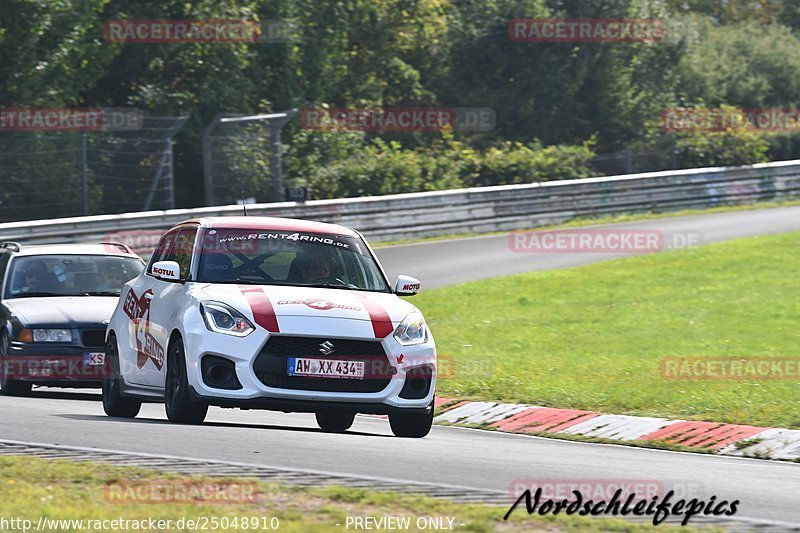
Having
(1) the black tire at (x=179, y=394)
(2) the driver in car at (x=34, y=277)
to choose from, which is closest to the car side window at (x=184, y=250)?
(1) the black tire at (x=179, y=394)

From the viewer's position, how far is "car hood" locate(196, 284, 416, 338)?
10250 mm

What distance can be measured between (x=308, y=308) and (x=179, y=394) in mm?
1166

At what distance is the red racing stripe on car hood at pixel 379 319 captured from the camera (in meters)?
10.4

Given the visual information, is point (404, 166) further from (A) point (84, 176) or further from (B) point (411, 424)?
(B) point (411, 424)

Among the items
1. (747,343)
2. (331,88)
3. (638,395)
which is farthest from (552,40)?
(638,395)

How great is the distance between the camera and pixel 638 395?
1362cm

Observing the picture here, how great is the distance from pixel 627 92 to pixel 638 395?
97.9 feet

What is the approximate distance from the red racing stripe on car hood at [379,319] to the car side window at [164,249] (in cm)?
216

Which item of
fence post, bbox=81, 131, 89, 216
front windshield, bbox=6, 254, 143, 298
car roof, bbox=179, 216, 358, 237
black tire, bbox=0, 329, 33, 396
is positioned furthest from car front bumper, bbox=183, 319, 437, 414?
fence post, bbox=81, 131, 89, 216

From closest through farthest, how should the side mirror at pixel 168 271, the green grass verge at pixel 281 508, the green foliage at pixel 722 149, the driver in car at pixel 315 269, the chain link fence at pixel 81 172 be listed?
the green grass verge at pixel 281 508, the side mirror at pixel 168 271, the driver in car at pixel 315 269, the chain link fence at pixel 81 172, the green foliage at pixel 722 149

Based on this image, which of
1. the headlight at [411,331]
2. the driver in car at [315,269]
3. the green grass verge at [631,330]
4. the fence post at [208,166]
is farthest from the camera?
the fence post at [208,166]

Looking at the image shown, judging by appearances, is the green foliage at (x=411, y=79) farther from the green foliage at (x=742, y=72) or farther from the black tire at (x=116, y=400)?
the black tire at (x=116, y=400)

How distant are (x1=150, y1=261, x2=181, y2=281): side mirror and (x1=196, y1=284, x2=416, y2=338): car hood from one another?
0.96ft

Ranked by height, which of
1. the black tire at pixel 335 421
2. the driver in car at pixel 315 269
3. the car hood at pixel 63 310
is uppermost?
the driver in car at pixel 315 269
